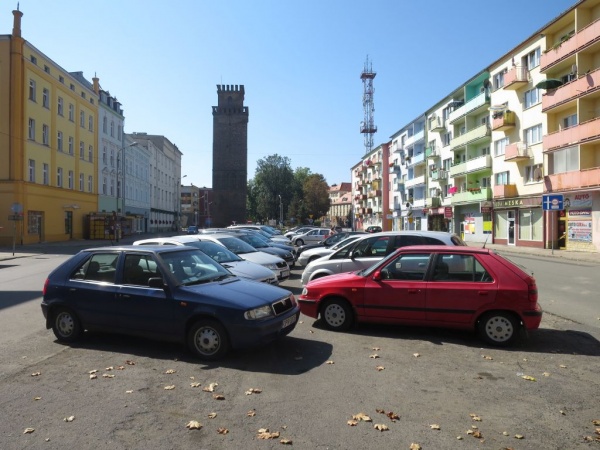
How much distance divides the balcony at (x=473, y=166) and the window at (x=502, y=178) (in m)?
1.53

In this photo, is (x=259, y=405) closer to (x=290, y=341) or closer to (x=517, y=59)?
(x=290, y=341)

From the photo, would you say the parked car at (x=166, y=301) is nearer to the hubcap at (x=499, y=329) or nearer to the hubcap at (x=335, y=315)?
the hubcap at (x=335, y=315)

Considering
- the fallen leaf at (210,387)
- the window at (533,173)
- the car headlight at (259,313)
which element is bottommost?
the fallen leaf at (210,387)

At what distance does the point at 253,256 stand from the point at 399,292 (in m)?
6.04

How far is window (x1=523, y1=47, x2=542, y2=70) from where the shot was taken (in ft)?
116

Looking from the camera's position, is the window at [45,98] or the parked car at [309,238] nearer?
the parked car at [309,238]

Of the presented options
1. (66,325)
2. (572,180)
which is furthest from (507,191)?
(66,325)

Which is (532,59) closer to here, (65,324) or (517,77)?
(517,77)

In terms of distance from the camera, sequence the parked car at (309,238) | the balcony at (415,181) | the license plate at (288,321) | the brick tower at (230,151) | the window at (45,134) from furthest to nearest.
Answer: the brick tower at (230,151) < the balcony at (415,181) < the window at (45,134) < the parked car at (309,238) < the license plate at (288,321)

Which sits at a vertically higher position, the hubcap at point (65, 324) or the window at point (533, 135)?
the window at point (533, 135)

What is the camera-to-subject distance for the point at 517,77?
3666 centimetres

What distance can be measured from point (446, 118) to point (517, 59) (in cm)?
1645

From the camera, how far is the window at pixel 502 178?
39.5m

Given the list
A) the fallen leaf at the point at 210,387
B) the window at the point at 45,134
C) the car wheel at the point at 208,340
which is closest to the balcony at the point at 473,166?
the window at the point at 45,134
